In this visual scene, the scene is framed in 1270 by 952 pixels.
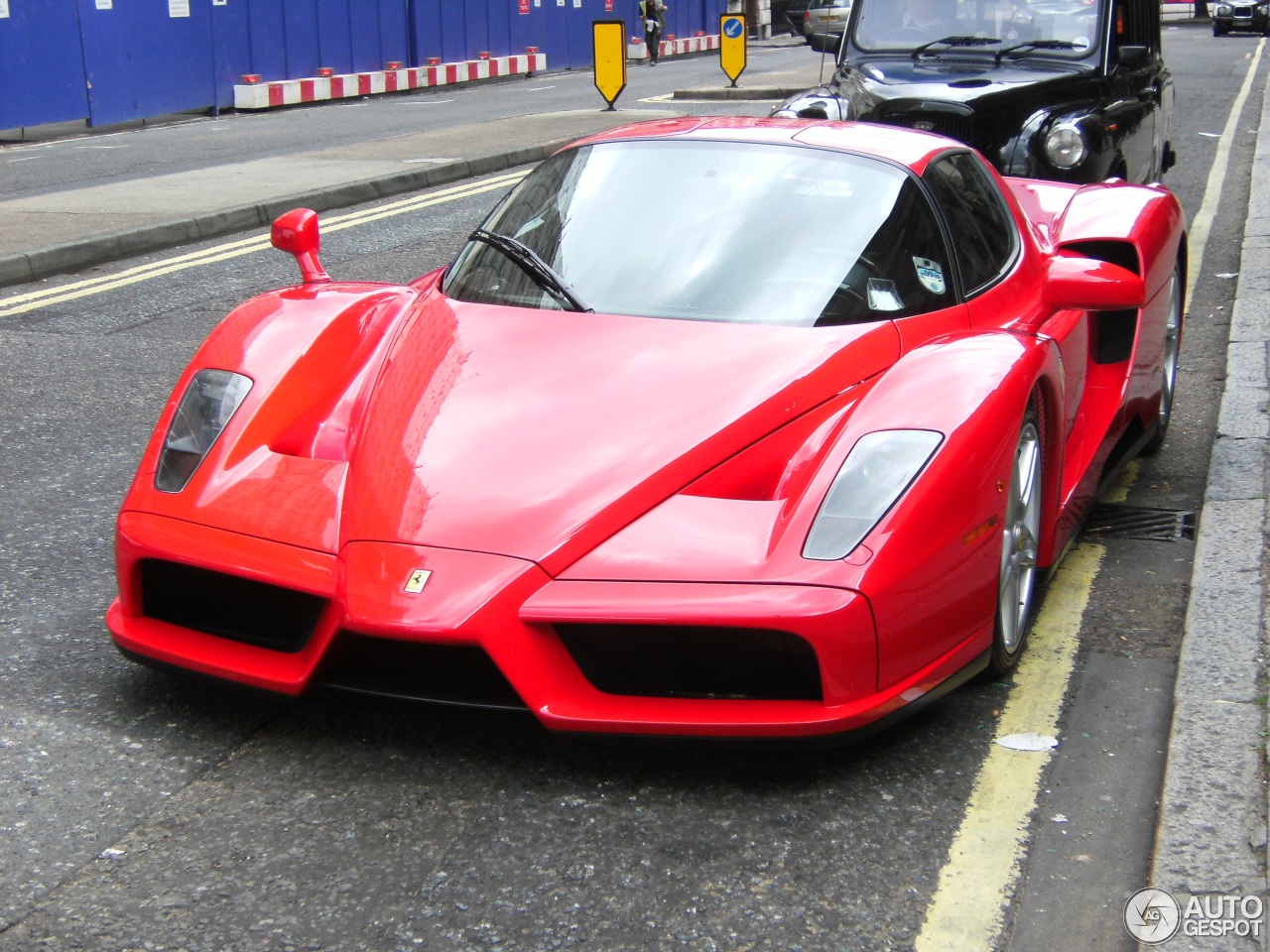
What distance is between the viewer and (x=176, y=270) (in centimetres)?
910

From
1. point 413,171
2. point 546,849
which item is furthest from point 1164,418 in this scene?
point 413,171

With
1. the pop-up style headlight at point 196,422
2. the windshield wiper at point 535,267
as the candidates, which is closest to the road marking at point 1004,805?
the windshield wiper at point 535,267

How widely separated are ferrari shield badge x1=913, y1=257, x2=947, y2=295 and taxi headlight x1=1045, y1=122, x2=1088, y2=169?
14.3 ft

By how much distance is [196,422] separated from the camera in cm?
347

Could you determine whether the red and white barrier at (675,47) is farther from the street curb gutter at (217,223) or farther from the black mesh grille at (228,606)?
the black mesh grille at (228,606)

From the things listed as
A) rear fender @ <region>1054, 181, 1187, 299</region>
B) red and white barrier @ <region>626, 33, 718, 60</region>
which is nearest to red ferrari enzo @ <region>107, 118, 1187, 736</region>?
rear fender @ <region>1054, 181, 1187, 299</region>

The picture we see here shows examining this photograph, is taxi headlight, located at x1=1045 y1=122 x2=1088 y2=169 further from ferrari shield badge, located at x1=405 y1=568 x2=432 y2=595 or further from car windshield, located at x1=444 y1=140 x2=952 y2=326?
ferrari shield badge, located at x1=405 y1=568 x2=432 y2=595

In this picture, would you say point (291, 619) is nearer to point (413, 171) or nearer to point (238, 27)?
point (413, 171)

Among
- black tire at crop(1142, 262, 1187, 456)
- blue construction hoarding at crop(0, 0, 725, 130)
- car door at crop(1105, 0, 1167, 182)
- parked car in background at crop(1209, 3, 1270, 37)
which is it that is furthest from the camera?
parked car in background at crop(1209, 3, 1270, 37)

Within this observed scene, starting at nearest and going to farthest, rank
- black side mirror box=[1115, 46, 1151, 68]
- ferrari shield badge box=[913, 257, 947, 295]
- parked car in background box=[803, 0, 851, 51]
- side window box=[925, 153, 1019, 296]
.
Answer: ferrari shield badge box=[913, 257, 947, 295] → side window box=[925, 153, 1019, 296] → black side mirror box=[1115, 46, 1151, 68] → parked car in background box=[803, 0, 851, 51]

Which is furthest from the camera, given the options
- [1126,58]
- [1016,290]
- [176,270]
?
[176,270]

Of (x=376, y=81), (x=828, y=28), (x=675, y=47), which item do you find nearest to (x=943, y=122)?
(x=828, y=28)

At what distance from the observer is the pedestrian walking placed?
1436 inches

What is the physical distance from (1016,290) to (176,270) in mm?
6332
